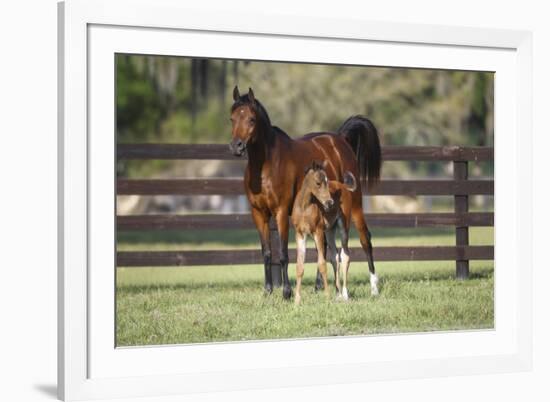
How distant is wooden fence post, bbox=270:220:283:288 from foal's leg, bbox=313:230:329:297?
0.49 meters

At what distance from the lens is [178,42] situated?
23.1 feet

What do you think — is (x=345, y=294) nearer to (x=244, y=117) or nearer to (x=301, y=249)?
(x=301, y=249)

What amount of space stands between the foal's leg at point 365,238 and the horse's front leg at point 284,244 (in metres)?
0.75

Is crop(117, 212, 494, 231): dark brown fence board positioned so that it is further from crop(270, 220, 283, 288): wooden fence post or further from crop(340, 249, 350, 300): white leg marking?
crop(340, 249, 350, 300): white leg marking

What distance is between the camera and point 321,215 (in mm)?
A: 8242

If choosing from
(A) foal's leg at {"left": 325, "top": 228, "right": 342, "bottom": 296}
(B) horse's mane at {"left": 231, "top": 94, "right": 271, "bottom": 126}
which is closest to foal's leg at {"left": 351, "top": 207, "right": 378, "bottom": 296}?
(A) foal's leg at {"left": 325, "top": 228, "right": 342, "bottom": 296}

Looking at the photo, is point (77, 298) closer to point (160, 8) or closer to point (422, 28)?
point (160, 8)

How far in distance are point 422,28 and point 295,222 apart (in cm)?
204

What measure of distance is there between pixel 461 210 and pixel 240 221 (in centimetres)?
242

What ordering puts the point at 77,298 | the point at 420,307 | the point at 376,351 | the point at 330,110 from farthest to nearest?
the point at 330,110 < the point at 420,307 < the point at 376,351 < the point at 77,298

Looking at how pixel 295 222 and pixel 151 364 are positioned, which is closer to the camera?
pixel 151 364

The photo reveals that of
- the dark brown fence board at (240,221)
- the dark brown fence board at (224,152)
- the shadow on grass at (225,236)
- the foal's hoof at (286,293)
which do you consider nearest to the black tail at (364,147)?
the dark brown fence board at (224,152)

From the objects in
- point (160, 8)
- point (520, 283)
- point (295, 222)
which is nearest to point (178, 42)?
point (160, 8)

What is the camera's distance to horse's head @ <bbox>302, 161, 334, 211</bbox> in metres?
8.04
